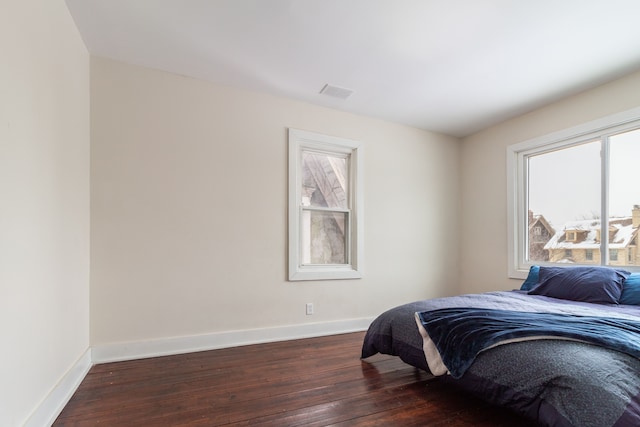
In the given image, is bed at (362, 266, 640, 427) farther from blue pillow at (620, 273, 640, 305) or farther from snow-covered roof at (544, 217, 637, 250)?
snow-covered roof at (544, 217, 637, 250)

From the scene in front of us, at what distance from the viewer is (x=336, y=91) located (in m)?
3.16

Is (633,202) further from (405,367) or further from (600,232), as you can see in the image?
(405,367)

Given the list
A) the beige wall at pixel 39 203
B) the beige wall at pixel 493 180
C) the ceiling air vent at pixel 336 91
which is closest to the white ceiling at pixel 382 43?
the ceiling air vent at pixel 336 91

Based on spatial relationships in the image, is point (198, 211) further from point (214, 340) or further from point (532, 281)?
point (532, 281)

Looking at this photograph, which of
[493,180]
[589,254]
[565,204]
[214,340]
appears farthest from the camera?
[493,180]

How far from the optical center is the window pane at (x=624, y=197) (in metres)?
2.80

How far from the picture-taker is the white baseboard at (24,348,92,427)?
1.57m

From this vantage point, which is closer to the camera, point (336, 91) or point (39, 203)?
point (39, 203)

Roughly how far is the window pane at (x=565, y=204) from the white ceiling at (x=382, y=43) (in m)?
0.68

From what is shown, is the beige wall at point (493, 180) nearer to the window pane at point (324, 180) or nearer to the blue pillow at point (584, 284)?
the blue pillow at point (584, 284)

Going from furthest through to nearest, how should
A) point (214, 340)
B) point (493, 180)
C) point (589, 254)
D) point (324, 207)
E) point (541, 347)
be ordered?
point (493, 180), point (324, 207), point (589, 254), point (214, 340), point (541, 347)

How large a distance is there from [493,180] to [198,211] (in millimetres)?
3539

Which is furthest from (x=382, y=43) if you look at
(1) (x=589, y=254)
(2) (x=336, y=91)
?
(1) (x=589, y=254)

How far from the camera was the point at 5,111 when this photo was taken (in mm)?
1343
